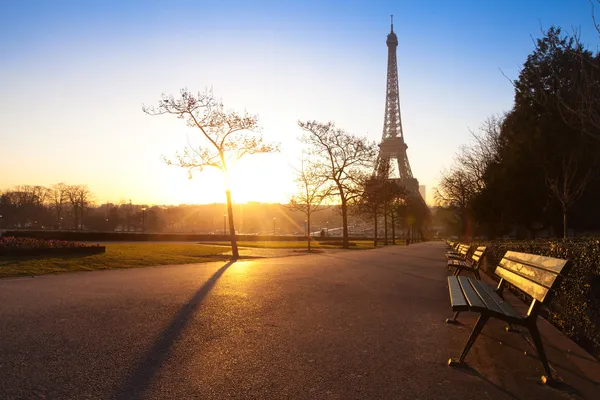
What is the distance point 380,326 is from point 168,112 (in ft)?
52.5

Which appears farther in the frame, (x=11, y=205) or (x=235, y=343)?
(x=11, y=205)

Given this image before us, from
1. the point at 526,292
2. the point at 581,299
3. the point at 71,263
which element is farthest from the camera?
the point at 71,263

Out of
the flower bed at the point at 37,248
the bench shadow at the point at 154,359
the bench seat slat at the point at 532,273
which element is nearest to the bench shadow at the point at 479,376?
the bench seat slat at the point at 532,273

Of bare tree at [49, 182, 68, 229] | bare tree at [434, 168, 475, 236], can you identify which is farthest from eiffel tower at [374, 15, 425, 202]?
bare tree at [49, 182, 68, 229]

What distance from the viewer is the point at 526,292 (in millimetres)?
5039

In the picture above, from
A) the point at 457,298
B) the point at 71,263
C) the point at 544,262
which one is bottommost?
the point at 71,263

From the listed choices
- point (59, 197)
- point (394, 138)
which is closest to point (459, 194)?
point (394, 138)

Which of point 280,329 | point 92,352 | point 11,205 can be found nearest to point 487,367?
point 280,329

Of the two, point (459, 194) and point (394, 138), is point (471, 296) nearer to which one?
point (459, 194)

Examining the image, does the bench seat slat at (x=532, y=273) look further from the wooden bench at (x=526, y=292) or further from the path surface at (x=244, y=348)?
the path surface at (x=244, y=348)

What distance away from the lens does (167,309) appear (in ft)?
23.9

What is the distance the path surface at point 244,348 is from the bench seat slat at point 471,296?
0.58 m

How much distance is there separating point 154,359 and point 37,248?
1373 centimetres

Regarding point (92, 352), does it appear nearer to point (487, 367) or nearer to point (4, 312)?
point (4, 312)
